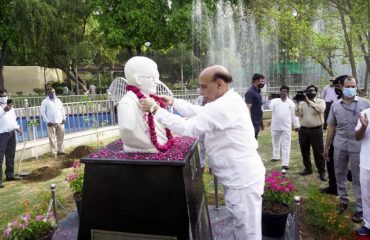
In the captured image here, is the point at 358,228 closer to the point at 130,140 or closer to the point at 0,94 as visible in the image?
the point at 130,140

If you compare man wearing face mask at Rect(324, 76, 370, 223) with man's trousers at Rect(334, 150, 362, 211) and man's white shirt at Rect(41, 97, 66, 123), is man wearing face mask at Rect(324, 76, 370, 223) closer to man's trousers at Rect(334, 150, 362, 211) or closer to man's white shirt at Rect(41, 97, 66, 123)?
man's trousers at Rect(334, 150, 362, 211)

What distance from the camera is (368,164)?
11.8ft

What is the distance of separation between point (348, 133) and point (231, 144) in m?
2.26

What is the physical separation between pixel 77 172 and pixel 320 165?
13.9 feet

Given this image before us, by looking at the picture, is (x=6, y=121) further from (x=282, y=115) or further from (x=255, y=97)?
(x=282, y=115)

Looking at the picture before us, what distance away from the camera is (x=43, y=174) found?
704cm

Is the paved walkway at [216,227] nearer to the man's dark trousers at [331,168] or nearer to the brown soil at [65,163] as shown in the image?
the man's dark trousers at [331,168]

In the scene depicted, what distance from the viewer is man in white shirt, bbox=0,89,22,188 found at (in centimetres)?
638

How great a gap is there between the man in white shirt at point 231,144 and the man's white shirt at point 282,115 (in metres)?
4.03

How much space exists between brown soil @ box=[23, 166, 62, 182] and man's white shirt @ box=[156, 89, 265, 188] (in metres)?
5.27

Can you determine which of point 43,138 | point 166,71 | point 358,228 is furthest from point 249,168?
point 166,71

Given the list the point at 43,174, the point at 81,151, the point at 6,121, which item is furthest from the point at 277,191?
the point at 81,151

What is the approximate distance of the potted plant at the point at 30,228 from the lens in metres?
3.21

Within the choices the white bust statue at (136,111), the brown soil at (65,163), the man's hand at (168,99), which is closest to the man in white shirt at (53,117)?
the brown soil at (65,163)
